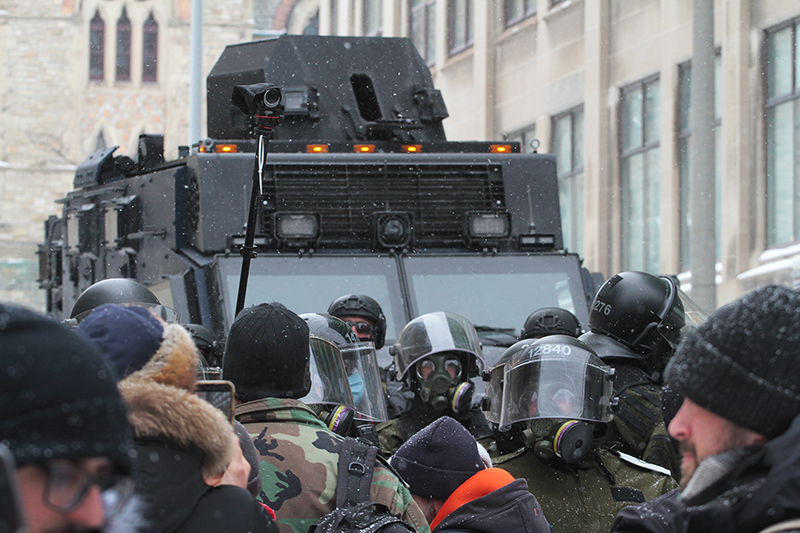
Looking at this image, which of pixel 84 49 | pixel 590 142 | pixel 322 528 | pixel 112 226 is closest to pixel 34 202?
pixel 84 49

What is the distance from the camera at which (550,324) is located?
7.23 metres

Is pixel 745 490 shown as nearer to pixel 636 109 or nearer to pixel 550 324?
pixel 550 324

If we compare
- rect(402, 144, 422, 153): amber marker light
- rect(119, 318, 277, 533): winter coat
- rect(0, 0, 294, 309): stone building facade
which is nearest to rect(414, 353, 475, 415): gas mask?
rect(119, 318, 277, 533): winter coat

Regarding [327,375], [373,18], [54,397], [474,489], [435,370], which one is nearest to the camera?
[54,397]

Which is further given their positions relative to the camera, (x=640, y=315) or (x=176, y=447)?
(x=640, y=315)

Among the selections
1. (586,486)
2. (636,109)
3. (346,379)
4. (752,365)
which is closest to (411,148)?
(346,379)

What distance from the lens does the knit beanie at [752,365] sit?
1.96m

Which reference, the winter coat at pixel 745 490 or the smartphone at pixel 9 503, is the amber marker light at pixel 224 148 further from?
the smartphone at pixel 9 503

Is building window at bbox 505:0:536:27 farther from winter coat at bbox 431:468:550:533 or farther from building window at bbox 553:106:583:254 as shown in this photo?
winter coat at bbox 431:468:550:533

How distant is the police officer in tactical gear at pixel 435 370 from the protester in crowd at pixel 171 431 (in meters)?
3.20

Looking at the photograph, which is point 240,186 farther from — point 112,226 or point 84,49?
point 84,49

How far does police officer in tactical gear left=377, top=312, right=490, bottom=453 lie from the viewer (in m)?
5.56

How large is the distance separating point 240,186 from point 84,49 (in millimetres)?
45001

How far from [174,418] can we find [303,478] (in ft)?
3.64
